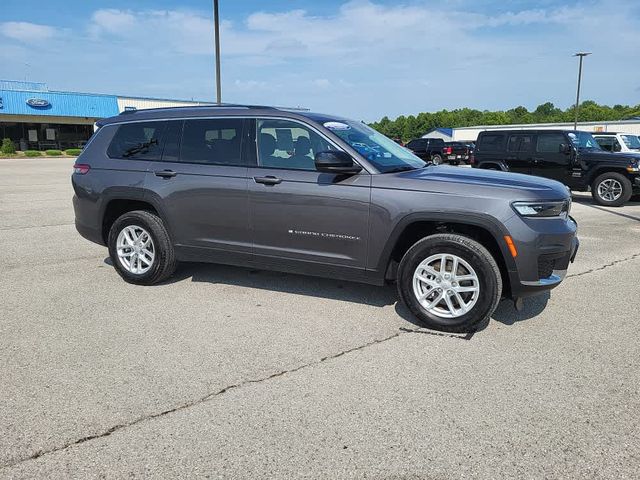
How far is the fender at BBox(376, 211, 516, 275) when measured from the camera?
13.5 ft

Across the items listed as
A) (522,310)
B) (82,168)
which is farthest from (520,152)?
(82,168)

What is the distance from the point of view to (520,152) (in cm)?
1395

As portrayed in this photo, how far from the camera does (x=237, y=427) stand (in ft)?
9.58

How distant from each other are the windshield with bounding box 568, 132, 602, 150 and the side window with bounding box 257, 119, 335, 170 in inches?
425

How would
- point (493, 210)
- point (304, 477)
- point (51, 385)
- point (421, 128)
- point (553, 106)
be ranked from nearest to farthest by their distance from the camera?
point (304, 477) → point (51, 385) → point (493, 210) → point (421, 128) → point (553, 106)

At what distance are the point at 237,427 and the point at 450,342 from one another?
1943mm

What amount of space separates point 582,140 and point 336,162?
11.6 meters

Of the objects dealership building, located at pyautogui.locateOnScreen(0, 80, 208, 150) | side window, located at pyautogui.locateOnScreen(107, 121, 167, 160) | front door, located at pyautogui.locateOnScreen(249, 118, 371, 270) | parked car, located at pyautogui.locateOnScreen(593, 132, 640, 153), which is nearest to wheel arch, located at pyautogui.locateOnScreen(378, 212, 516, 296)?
front door, located at pyautogui.locateOnScreen(249, 118, 371, 270)

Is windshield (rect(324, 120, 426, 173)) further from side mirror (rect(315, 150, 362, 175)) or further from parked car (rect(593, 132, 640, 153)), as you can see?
parked car (rect(593, 132, 640, 153))

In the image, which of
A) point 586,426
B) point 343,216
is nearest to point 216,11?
point 343,216

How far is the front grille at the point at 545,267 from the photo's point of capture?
4125 mm

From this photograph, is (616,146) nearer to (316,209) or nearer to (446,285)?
(446,285)

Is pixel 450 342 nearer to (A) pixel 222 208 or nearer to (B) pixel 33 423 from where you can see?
(A) pixel 222 208

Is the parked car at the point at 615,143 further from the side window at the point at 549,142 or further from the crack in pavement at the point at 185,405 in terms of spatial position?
the crack in pavement at the point at 185,405
